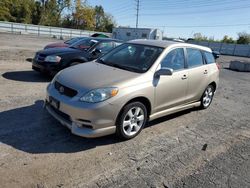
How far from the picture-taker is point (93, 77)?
13.4 feet

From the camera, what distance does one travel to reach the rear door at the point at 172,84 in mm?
4504

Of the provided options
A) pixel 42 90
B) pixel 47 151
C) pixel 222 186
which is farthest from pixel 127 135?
pixel 42 90

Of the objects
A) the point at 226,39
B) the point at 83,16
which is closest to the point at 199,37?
the point at 226,39

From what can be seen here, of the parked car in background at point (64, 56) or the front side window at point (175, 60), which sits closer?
the front side window at point (175, 60)

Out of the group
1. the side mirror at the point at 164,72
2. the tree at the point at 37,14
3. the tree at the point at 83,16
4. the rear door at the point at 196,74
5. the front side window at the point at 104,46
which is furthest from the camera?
the tree at the point at 83,16

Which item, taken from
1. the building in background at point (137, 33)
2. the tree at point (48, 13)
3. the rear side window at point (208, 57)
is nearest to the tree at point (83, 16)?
the tree at point (48, 13)

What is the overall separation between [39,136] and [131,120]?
5.14 feet

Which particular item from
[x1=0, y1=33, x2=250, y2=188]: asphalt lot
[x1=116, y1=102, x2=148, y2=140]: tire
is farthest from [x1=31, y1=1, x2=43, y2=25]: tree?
[x1=116, y1=102, x2=148, y2=140]: tire

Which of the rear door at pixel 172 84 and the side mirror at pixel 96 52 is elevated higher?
the side mirror at pixel 96 52

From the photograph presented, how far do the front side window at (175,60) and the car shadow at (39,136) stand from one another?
5.82 ft

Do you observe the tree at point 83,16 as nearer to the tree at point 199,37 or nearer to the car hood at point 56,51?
the tree at point 199,37

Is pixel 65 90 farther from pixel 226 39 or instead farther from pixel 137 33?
pixel 226 39

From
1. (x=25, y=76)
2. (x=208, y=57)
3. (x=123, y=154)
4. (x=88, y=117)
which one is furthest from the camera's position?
(x=25, y=76)

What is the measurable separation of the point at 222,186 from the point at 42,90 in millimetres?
5121
